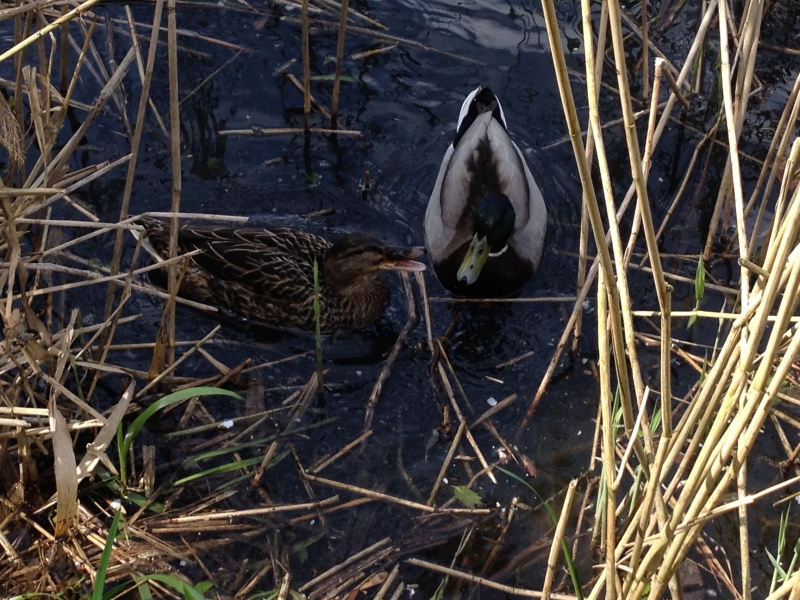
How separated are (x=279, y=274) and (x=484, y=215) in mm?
1167

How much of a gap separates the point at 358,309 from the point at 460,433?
105 centimetres

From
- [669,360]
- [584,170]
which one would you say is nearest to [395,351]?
[669,360]

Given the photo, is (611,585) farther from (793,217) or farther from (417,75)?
(417,75)

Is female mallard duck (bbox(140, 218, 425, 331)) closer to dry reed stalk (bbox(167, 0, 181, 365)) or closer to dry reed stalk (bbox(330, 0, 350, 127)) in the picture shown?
dry reed stalk (bbox(167, 0, 181, 365))

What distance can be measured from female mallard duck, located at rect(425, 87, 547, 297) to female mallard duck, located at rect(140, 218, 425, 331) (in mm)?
506

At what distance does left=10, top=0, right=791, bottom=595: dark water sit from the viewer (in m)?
3.86

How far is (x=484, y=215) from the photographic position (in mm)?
4863

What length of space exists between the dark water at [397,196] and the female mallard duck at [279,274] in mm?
139

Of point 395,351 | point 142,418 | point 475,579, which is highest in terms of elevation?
point 142,418

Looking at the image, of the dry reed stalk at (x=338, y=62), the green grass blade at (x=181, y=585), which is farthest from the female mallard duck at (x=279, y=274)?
the green grass blade at (x=181, y=585)

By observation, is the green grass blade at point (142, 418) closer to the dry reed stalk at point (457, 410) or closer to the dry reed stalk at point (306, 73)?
the dry reed stalk at point (457, 410)

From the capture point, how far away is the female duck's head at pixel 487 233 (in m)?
4.79

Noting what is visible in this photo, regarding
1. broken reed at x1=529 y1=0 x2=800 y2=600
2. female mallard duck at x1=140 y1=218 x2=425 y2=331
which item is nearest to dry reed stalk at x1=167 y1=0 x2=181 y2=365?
female mallard duck at x1=140 y1=218 x2=425 y2=331

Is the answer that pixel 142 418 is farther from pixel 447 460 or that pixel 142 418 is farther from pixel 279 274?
pixel 279 274
